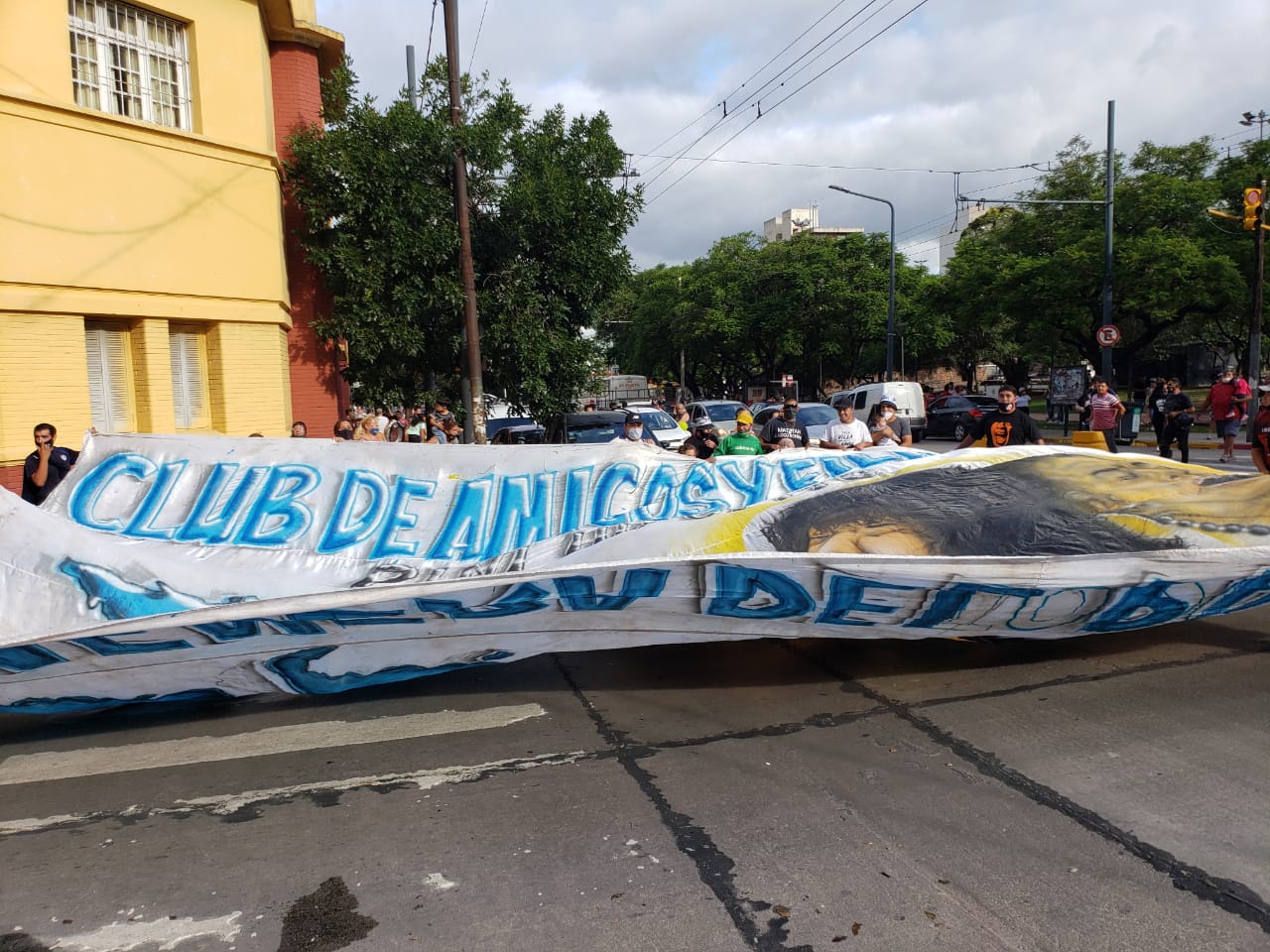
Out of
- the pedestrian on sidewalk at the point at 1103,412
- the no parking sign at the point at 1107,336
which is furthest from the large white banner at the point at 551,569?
the no parking sign at the point at 1107,336

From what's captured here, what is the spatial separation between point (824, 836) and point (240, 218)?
41.0 feet

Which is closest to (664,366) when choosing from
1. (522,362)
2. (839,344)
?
(839,344)

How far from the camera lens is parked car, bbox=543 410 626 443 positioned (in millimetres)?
16859

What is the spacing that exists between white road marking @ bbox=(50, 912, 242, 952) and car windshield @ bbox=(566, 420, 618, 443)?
527 inches

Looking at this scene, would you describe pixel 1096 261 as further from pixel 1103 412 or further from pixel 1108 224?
pixel 1103 412

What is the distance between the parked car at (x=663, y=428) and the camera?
18422mm

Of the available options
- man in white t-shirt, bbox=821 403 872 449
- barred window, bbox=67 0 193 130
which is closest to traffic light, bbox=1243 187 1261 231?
man in white t-shirt, bbox=821 403 872 449

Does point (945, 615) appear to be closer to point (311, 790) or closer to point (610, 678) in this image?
point (610, 678)

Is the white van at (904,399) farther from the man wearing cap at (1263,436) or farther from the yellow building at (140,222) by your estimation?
the yellow building at (140,222)

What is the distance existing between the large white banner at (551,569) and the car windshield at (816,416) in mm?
13112

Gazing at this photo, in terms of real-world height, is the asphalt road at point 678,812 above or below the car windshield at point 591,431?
below

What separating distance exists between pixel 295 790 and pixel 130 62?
36.7 ft

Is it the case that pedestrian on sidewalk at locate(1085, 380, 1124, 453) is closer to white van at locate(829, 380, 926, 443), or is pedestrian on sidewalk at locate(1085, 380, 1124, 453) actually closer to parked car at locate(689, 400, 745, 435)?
white van at locate(829, 380, 926, 443)

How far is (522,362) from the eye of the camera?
17.7 meters
